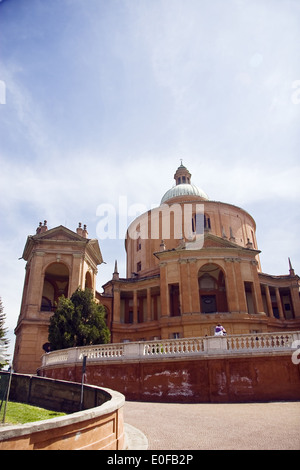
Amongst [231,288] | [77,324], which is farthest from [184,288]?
[77,324]


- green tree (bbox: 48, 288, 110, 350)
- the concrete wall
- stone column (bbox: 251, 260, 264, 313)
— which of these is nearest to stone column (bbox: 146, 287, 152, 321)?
stone column (bbox: 251, 260, 264, 313)

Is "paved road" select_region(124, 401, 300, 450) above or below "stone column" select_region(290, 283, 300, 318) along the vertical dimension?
below

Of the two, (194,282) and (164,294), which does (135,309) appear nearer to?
(164,294)

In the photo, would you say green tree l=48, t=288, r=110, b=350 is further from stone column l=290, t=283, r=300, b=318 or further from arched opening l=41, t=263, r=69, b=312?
stone column l=290, t=283, r=300, b=318

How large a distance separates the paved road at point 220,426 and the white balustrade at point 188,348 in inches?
103

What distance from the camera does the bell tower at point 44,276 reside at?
29266mm

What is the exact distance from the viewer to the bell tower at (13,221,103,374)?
96.0 ft

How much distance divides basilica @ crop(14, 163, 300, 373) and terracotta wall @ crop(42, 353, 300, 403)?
14.6m

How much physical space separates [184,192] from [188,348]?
3293 cm

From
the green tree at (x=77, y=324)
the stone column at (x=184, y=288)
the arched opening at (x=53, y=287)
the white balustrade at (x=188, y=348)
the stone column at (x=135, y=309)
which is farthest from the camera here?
the arched opening at (x=53, y=287)

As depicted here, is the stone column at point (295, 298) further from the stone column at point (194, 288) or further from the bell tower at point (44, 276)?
the bell tower at point (44, 276)

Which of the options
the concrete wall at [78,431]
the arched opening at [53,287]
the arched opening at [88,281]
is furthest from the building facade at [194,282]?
the concrete wall at [78,431]

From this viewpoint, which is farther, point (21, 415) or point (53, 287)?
point (53, 287)

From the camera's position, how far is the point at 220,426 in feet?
28.3
